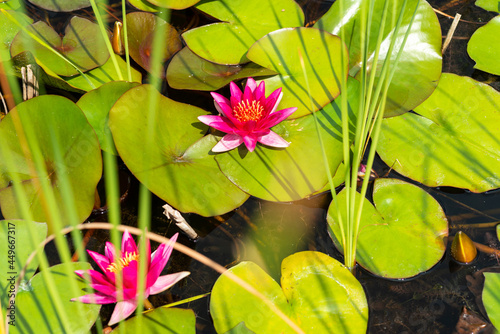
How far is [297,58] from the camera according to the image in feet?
7.86

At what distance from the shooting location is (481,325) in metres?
1.90

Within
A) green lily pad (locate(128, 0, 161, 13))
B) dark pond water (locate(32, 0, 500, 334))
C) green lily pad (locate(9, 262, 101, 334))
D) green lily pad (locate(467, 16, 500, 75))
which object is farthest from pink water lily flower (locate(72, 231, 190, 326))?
green lily pad (locate(467, 16, 500, 75))

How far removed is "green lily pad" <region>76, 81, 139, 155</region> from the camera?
2.28m

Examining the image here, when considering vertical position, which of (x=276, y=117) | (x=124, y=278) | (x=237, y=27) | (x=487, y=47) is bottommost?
(x=124, y=278)

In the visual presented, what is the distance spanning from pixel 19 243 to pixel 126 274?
765 millimetres

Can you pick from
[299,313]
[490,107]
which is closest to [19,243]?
[299,313]

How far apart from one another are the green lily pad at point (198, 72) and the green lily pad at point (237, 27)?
0.06m

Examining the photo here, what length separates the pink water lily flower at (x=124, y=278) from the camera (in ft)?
5.64

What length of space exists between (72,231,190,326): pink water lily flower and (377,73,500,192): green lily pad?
1504mm

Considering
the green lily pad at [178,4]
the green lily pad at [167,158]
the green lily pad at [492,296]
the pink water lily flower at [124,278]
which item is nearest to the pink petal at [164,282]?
the pink water lily flower at [124,278]

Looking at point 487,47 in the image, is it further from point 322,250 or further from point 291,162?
point 322,250

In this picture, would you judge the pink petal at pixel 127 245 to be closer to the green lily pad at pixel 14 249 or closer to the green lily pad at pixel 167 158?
the green lily pad at pixel 167 158

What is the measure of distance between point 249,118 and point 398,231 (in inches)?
41.3

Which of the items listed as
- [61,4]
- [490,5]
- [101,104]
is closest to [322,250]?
[101,104]
